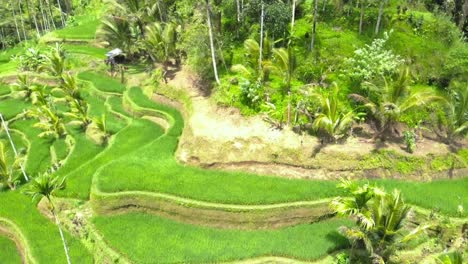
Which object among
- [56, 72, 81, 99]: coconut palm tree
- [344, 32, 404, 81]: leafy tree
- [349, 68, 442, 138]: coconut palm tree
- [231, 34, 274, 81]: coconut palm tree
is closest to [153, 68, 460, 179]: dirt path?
[349, 68, 442, 138]: coconut palm tree

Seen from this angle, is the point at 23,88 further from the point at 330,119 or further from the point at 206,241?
the point at 330,119

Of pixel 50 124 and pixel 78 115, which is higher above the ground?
pixel 78 115

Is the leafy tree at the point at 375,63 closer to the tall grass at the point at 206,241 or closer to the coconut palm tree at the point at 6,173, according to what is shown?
the tall grass at the point at 206,241

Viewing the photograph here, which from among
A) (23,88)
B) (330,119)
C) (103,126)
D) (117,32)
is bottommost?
(103,126)

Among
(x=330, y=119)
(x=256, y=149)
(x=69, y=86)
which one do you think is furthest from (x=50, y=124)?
(x=330, y=119)

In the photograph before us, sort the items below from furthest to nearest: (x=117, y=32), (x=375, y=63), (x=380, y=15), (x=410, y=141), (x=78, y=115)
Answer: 1. (x=117, y=32)
2. (x=78, y=115)
3. (x=380, y=15)
4. (x=375, y=63)
5. (x=410, y=141)

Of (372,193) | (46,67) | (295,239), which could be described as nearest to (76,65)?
(46,67)

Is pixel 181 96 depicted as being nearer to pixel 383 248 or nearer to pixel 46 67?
pixel 46 67
